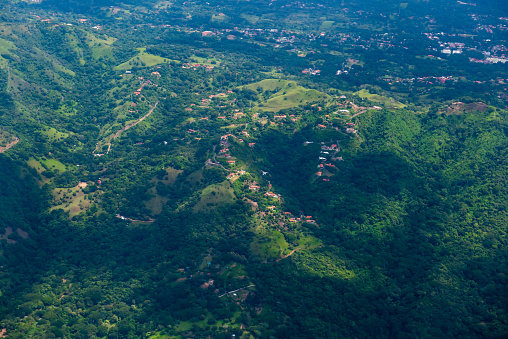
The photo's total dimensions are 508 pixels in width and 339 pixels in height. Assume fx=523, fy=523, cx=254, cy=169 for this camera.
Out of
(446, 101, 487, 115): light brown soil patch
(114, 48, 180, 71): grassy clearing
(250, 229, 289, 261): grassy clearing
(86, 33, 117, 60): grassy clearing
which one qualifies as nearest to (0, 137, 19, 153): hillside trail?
(114, 48, 180, 71): grassy clearing

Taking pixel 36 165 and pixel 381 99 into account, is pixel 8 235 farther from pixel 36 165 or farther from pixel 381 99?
pixel 381 99

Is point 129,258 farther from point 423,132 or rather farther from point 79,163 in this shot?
point 423,132

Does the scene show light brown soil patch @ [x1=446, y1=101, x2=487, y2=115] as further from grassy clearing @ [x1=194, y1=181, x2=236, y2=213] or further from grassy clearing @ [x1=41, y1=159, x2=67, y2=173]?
grassy clearing @ [x1=41, y1=159, x2=67, y2=173]

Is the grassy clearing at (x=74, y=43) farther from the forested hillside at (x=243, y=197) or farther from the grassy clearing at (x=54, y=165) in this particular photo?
the grassy clearing at (x=54, y=165)

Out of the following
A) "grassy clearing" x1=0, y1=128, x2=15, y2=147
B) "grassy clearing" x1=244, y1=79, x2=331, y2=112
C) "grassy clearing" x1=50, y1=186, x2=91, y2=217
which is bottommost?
"grassy clearing" x1=50, y1=186, x2=91, y2=217

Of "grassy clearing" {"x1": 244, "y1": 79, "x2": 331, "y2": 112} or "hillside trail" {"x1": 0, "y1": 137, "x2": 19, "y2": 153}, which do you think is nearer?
"hillside trail" {"x1": 0, "y1": 137, "x2": 19, "y2": 153}

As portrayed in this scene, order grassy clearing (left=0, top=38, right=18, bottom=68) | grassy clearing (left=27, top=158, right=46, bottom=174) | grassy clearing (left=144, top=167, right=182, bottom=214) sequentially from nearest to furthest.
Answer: grassy clearing (left=144, top=167, right=182, bottom=214) → grassy clearing (left=27, top=158, right=46, bottom=174) → grassy clearing (left=0, top=38, right=18, bottom=68)

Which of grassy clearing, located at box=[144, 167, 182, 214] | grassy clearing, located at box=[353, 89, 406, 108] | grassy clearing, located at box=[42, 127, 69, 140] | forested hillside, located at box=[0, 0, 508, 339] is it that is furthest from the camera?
grassy clearing, located at box=[353, 89, 406, 108]
